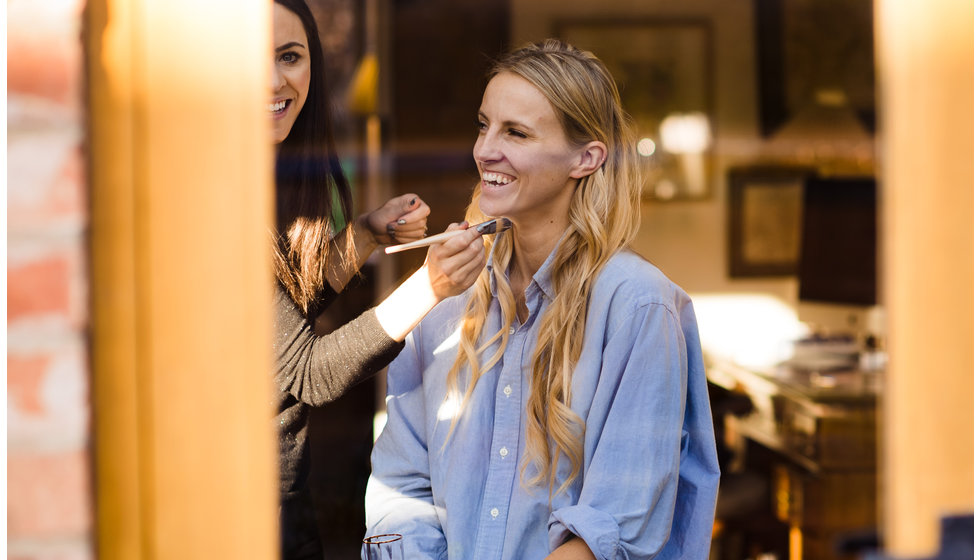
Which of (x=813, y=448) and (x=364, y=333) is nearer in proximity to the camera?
(x=364, y=333)

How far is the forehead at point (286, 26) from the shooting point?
143 centimetres

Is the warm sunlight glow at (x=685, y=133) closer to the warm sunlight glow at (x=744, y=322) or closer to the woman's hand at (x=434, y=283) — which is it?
the warm sunlight glow at (x=744, y=322)

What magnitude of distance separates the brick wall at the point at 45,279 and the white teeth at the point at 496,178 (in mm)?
922

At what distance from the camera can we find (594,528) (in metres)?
1.29

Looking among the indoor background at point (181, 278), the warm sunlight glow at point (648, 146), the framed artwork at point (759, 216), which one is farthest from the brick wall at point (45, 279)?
the framed artwork at point (759, 216)

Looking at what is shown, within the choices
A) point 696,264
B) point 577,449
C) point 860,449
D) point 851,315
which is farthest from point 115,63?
point 696,264

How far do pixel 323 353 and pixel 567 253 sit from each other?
464mm

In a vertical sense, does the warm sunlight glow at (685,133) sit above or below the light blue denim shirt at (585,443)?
above

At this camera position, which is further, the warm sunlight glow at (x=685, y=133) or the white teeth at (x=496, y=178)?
the warm sunlight glow at (x=685, y=133)

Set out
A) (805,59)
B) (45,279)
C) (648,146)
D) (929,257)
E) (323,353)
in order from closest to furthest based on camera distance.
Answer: (45,279) → (929,257) → (323,353) → (648,146) → (805,59)

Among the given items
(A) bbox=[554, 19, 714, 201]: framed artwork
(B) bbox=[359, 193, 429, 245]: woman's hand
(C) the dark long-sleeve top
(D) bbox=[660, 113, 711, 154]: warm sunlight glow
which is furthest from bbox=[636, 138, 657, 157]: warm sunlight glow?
(C) the dark long-sleeve top

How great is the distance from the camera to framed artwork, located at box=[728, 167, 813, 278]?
4.61m

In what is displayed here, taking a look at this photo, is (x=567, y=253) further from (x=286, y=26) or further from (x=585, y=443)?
(x=286, y=26)

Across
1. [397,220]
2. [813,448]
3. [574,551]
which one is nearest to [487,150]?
[397,220]
